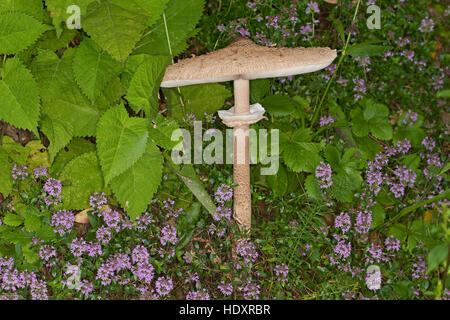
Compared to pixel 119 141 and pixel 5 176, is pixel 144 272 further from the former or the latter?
pixel 5 176

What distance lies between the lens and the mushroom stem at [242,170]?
3.47 meters

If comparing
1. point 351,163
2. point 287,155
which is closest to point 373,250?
point 351,163

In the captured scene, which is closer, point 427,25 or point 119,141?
point 119,141

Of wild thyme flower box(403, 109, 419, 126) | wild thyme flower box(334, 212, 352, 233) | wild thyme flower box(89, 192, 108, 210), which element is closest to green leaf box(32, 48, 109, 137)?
wild thyme flower box(89, 192, 108, 210)

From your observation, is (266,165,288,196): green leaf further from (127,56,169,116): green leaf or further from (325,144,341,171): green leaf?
(127,56,169,116): green leaf

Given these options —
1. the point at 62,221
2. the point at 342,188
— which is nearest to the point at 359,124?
the point at 342,188

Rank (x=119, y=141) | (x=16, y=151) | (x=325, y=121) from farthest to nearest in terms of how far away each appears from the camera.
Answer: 1. (x=325, y=121)
2. (x=16, y=151)
3. (x=119, y=141)

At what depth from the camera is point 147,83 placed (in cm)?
331

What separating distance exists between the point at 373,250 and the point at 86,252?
2420 mm

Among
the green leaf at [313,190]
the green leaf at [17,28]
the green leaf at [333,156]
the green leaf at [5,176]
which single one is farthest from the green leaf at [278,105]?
the green leaf at [5,176]

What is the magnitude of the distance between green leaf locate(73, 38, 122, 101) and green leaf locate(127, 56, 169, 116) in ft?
0.71

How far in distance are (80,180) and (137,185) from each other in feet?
2.15

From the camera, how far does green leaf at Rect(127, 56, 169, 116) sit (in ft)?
10.6
